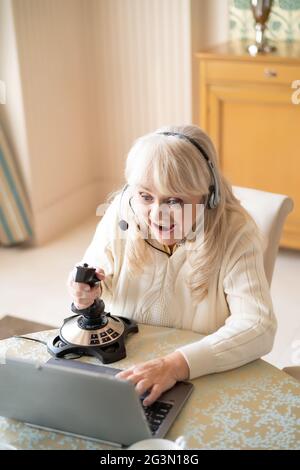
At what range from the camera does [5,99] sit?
3.52 metres

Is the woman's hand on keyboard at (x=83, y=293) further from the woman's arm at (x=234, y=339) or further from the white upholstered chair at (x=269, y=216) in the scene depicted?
the white upholstered chair at (x=269, y=216)

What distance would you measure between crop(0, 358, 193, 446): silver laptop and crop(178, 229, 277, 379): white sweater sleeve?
16 centimetres

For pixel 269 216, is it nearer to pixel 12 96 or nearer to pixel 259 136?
pixel 259 136

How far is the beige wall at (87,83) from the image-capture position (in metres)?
3.56

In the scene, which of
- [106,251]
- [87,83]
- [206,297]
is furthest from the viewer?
[87,83]

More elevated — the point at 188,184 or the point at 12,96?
the point at 188,184

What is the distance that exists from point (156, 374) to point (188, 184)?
42 cm

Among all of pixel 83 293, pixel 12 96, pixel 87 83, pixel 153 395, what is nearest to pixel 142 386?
pixel 153 395

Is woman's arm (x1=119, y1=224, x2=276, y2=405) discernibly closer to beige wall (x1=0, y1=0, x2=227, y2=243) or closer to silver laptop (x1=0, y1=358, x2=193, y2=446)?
silver laptop (x1=0, y1=358, x2=193, y2=446)

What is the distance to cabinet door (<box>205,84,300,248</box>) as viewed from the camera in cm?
318

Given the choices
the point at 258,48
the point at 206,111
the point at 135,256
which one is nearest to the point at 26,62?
the point at 206,111

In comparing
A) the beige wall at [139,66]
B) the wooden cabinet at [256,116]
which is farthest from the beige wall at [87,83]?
the wooden cabinet at [256,116]

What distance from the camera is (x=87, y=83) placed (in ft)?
13.2

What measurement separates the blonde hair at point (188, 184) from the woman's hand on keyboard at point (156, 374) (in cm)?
25
